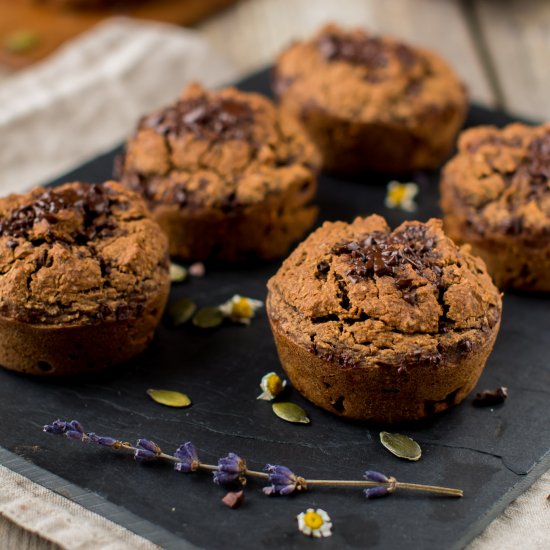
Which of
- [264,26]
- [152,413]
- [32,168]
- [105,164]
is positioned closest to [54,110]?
[32,168]

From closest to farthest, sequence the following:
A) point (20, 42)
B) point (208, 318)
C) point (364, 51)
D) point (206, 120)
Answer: point (208, 318) → point (206, 120) → point (364, 51) → point (20, 42)

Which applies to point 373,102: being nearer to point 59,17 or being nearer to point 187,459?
point 187,459

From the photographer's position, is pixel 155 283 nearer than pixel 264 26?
Yes

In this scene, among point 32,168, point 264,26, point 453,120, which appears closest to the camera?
point 453,120

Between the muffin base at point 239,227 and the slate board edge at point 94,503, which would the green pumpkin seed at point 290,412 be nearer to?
the slate board edge at point 94,503

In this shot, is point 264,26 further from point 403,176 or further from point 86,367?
point 86,367

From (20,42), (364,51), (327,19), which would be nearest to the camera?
(364,51)

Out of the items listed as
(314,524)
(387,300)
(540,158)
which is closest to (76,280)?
(387,300)
